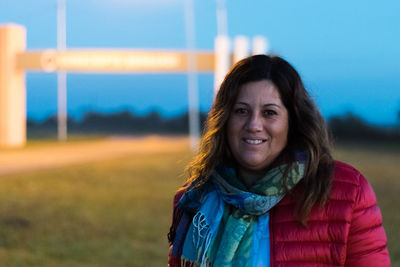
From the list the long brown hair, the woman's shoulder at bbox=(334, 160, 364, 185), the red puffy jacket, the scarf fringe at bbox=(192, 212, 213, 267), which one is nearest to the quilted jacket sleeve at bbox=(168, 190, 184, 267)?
the scarf fringe at bbox=(192, 212, 213, 267)

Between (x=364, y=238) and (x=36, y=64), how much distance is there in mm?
17581

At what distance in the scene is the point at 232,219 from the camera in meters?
1.60

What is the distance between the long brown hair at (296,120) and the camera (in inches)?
60.1

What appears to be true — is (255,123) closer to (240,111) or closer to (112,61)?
(240,111)

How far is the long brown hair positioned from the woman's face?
0.08 ft

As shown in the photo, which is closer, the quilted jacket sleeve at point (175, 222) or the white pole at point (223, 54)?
the quilted jacket sleeve at point (175, 222)

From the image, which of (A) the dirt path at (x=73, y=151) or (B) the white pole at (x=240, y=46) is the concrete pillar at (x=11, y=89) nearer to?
(A) the dirt path at (x=73, y=151)

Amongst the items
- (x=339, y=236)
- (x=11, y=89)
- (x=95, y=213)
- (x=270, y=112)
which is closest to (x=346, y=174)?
(x=339, y=236)

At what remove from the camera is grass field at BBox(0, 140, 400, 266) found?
4750 mm

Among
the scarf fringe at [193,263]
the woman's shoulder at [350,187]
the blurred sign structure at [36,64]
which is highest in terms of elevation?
the blurred sign structure at [36,64]

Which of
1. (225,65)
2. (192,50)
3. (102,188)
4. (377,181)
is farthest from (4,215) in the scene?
(192,50)

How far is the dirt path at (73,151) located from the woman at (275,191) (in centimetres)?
930

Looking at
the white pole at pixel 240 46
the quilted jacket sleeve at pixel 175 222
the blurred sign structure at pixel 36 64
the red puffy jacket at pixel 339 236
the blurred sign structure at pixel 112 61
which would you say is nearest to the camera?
the red puffy jacket at pixel 339 236

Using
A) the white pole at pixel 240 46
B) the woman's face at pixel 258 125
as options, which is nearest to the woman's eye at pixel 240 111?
the woman's face at pixel 258 125
